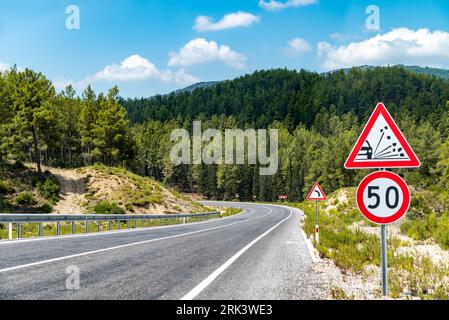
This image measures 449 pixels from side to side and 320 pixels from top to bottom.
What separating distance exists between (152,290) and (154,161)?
12461 centimetres

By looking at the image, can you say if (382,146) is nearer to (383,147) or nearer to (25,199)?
(383,147)

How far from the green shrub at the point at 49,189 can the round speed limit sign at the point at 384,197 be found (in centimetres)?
4081

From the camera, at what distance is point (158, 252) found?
11.3 metres

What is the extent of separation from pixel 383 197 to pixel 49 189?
42502 mm

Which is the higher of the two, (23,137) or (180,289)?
(23,137)

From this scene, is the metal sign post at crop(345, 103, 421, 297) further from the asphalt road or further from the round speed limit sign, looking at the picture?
the asphalt road

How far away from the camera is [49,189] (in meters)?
43.1

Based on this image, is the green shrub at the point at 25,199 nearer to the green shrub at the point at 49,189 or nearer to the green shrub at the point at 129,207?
the green shrub at the point at 49,189

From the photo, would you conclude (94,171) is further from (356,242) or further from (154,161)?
(154,161)

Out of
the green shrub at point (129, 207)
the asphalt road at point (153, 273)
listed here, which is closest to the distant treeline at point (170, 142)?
the green shrub at point (129, 207)

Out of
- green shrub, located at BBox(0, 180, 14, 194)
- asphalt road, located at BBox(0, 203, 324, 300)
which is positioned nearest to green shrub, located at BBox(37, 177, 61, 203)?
green shrub, located at BBox(0, 180, 14, 194)

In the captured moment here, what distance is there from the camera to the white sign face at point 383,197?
5848 millimetres

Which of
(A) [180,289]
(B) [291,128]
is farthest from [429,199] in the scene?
(B) [291,128]

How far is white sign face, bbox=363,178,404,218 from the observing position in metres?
5.85
